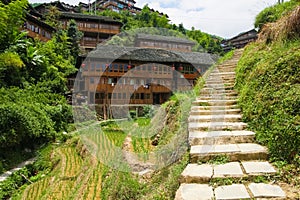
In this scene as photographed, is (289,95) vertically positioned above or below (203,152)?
above

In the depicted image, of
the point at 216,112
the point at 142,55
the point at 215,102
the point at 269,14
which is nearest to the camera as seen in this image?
the point at 216,112

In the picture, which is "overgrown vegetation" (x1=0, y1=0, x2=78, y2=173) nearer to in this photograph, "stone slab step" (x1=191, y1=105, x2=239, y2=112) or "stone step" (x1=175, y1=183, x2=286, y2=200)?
"stone slab step" (x1=191, y1=105, x2=239, y2=112)

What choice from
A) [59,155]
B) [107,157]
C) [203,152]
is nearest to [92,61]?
[59,155]

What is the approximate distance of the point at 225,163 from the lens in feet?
8.51

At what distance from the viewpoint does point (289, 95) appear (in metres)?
2.97

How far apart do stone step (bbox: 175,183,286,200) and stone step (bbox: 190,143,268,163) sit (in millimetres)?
578

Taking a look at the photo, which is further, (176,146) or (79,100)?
(79,100)

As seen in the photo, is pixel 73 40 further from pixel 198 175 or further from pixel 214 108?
pixel 198 175

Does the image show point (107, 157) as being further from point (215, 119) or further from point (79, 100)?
point (79, 100)

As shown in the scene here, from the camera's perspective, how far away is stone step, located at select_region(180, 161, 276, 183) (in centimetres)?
227

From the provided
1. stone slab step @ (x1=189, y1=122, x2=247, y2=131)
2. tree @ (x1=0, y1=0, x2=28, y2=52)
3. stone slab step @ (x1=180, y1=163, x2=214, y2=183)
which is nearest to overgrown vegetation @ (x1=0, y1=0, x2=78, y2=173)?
tree @ (x1=0, y1=0, x2=28, y2=52)

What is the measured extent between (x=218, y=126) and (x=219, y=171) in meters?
1.41

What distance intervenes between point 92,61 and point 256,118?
17526 millimetres

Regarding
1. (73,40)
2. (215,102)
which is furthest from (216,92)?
(73,40)
